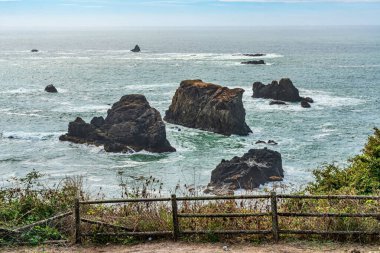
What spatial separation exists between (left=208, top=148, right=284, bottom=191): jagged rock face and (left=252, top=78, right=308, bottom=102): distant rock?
36009mm

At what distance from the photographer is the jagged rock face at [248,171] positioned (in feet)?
140

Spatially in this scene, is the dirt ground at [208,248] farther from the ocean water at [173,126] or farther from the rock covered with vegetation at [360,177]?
the ocean water at [173,126]

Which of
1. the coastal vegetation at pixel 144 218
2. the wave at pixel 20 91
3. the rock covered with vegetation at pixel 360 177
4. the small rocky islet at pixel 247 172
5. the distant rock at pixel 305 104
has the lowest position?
the small rocky islet at pixel 247 172

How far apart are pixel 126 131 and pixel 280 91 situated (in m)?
32.9

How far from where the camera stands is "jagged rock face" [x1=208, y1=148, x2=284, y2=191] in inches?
1677

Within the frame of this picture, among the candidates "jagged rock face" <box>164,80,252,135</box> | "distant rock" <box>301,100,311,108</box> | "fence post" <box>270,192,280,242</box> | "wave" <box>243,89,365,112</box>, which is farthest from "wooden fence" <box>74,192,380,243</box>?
"distant rock" <box>301,100,311,108</box>

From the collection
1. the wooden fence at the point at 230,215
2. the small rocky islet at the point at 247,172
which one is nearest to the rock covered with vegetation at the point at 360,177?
the wooden fence at the point at 230,215

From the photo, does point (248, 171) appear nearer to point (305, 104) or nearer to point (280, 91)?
point (305, 104)

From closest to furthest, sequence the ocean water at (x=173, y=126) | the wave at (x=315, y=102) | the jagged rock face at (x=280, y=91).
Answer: the ocean water at (x=173, y=126), the wave at (x=315, y=102), the jagged rock face at (x=280, y=91)

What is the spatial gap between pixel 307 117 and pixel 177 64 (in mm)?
77775

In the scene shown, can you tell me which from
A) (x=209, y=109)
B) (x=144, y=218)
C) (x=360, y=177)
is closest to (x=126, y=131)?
(x=209, y=109)

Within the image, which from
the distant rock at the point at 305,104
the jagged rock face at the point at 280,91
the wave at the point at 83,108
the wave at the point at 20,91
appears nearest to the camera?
the wave at the point at 83,108

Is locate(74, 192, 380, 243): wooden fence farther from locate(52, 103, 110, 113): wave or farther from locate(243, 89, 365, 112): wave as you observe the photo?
locate(243, 89, 365, 112): wave

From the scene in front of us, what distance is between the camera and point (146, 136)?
57000 mm
